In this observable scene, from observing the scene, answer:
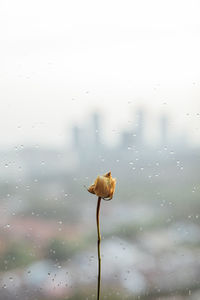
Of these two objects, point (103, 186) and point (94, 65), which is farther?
point (94, 65)

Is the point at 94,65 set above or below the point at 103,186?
above

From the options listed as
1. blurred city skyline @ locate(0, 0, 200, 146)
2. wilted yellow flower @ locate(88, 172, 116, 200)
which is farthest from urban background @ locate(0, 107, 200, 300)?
wilted yellow flower @ locate(88, 172, 116, 200)

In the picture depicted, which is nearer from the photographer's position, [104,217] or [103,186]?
[103,186]

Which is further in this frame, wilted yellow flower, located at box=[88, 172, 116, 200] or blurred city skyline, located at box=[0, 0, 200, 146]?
blurred city skyline, located at box=[0, 0, 200, 146]

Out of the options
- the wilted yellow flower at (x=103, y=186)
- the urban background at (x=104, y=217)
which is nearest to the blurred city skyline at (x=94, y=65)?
the urban background at (x=104, y=217)

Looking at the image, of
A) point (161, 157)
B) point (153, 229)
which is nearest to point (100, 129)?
point (161, 157)

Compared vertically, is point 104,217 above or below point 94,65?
below

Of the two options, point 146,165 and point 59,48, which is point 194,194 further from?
point 59,48

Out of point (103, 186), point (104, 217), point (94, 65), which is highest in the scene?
point (94, 65)

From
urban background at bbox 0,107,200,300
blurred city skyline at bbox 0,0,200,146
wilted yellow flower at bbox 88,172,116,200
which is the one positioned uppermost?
blurred city skyline at bbox 0,0,200,146

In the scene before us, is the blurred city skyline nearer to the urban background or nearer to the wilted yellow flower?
the urban background

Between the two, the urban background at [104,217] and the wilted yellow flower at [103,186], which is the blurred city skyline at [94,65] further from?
the wilted yellow flower at [103,186]

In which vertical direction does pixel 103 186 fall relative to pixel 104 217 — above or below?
above
